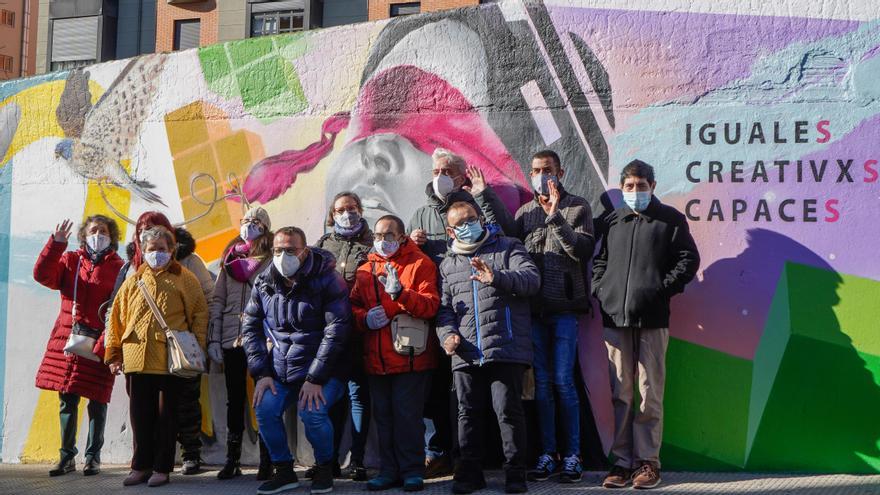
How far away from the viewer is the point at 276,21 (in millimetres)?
28547

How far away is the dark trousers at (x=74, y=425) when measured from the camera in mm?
7598

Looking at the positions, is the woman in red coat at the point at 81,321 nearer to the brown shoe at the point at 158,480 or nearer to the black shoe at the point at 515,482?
the brown shoe at the point at 158,480

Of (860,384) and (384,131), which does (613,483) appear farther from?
(384,131)

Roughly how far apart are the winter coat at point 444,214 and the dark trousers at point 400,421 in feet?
3.00

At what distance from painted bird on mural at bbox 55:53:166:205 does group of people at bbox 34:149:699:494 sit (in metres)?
1.51

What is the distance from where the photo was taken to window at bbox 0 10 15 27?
145ft

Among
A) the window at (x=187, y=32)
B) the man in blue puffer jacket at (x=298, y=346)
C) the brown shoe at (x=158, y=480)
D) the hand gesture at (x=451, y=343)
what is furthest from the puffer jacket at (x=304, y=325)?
the window at (x=187, y=32)

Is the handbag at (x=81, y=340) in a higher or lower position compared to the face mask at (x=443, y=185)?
lower

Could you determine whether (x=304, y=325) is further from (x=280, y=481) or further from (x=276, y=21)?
(x=276, y=21)

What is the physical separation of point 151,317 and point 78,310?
1.00m

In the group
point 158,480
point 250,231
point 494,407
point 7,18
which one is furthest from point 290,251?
point 7,18

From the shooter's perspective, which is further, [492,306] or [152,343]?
[152,343]

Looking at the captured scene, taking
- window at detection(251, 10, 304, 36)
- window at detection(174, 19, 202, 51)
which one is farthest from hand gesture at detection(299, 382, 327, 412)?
window at detection(174, 19, 202, 51)

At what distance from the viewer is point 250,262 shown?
286 inches
